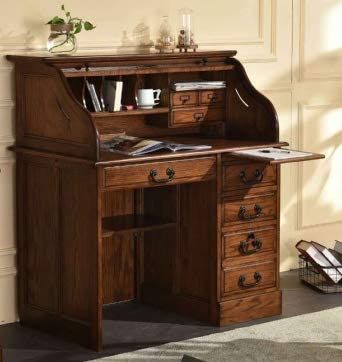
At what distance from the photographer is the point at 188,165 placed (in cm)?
465

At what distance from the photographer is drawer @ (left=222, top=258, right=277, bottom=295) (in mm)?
4875

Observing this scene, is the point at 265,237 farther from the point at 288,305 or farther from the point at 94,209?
the point at 94,209

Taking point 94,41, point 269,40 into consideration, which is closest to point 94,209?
point 94,41

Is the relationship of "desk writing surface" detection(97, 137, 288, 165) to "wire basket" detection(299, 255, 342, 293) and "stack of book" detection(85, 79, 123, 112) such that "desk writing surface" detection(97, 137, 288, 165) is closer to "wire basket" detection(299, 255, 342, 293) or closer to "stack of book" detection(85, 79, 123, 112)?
"stack of book" detection(85, 79, 123, 112)

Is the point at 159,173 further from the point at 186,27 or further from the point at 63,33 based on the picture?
the point at 186,27

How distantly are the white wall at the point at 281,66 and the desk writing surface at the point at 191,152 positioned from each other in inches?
21.5

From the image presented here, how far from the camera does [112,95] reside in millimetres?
4730

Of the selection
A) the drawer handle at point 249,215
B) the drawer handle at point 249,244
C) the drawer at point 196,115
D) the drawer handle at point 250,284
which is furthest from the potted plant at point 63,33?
the drawer handle at point 250,284

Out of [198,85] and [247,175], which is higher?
[198,85]

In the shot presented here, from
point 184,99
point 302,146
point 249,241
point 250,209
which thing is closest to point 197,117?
point 184,99

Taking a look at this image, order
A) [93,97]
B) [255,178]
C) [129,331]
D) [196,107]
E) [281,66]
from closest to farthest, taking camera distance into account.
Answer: [93,97], [129,331], [255,178], [196,107], [281,66]

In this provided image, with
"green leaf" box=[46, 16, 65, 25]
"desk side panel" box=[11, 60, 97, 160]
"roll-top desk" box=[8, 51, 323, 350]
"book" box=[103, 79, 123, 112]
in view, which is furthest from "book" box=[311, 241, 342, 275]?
"green leaf" box=[46, 16, 65, 25]

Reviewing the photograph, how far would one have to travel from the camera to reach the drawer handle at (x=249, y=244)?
16.1 feet

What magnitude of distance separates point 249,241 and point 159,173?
638 mm
